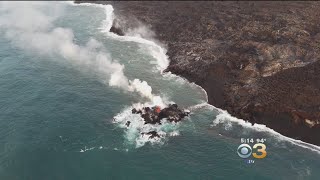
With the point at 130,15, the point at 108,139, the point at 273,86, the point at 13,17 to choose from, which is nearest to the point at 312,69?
the point at 273,86

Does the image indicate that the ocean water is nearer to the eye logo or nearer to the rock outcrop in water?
the eye logo

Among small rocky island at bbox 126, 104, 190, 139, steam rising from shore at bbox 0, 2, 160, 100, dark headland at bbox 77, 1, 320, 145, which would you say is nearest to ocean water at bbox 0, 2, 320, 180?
steam rising from shore at bbox 0, 2, 160, 100

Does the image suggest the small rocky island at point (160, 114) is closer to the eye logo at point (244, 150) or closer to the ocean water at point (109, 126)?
the ocean water at point (109, 126)

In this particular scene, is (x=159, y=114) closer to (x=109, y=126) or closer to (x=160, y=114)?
(x=160, y=114)

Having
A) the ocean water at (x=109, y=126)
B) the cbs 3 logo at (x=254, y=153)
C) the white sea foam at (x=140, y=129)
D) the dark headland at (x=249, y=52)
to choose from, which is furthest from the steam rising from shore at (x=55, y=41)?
the cbs 3 logo at (x=254, y=153)

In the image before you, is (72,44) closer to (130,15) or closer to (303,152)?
(130,15)
